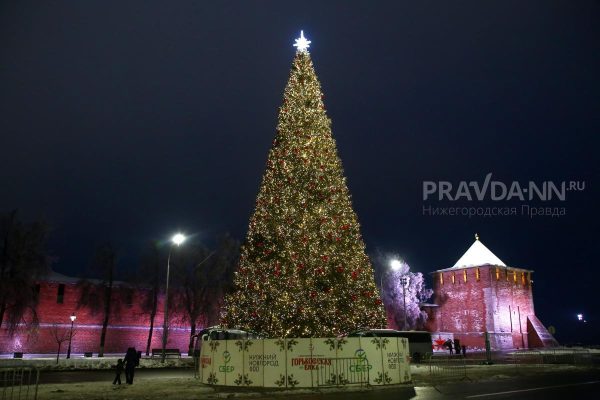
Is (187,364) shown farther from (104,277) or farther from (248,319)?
(104,277)

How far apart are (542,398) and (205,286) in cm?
3385

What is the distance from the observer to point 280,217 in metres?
22.0

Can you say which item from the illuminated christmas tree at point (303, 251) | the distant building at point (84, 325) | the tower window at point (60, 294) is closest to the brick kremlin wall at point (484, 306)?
the distant building at point (84, 325)

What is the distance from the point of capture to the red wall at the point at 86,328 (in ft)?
128

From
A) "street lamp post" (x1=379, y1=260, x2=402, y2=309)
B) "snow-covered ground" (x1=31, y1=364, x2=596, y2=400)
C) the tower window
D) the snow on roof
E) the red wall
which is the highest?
the snow on roof

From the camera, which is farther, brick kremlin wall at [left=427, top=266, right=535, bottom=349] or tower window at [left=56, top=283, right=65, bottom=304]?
brick kremlin wall at [left=427, top=266, right=535, bottom=349]

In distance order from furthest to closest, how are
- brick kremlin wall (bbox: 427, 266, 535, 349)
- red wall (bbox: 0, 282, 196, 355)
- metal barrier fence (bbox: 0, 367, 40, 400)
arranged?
brick kremlin wall (bbox: 427, 266, 535, 349) → red wall (bbox: 0, 282, 196, 355) → metal barrier fence (bbox: 0, 367, 40, 400)

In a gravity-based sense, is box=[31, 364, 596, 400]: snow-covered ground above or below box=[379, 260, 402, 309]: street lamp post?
below

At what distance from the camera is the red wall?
38.9 metres

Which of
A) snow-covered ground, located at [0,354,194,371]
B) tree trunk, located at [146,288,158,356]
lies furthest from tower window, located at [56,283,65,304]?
snow-covered ground, located at [0,354,194,371]

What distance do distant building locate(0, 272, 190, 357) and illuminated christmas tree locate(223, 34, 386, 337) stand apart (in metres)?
23.6

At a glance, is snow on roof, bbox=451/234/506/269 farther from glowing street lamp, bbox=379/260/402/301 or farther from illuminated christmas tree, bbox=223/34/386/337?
illuminated christmas tree, bbox=223/34/386/337

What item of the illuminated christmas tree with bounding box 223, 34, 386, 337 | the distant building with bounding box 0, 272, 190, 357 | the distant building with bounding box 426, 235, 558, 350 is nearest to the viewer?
the illuminated christmas tree with bounding box 223, 34, 386, 337

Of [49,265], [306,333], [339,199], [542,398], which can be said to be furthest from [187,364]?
[542,398]
